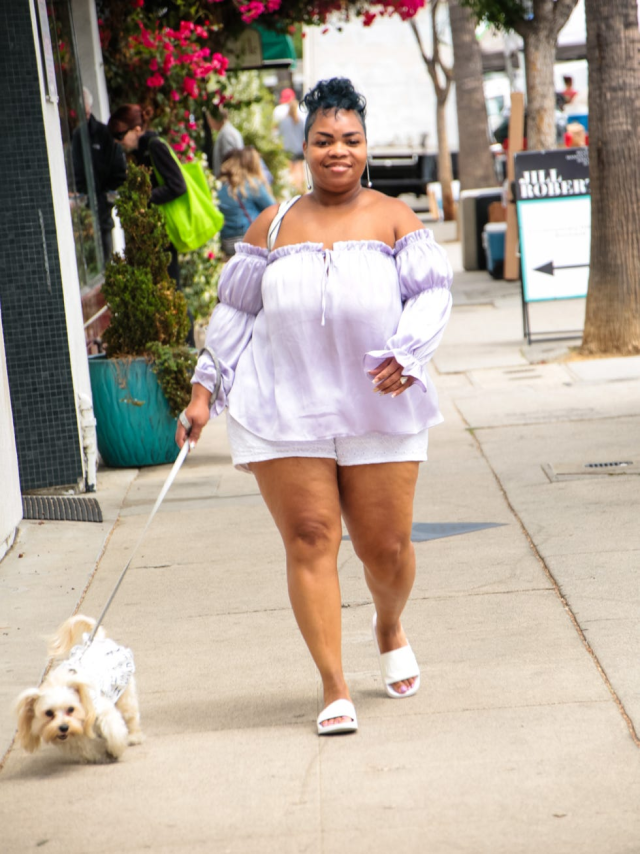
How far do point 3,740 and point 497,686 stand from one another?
60.7 inches

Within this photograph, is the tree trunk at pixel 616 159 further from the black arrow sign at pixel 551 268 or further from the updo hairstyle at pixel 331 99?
the updo hairstyle at pixel 331 99

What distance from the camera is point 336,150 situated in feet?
12.6

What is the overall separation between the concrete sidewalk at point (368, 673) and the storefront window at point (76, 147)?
213cm

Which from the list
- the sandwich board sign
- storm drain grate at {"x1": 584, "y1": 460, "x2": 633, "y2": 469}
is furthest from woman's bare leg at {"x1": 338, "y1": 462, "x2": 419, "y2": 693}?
the sandwich board sign

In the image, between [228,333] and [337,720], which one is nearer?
[337,720]

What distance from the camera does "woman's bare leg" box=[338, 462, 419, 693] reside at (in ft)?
12.7

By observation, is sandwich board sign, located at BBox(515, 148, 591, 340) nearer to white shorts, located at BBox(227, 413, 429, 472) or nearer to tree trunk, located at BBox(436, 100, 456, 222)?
white shorts, located at BBox(227, 413, 429, 472)

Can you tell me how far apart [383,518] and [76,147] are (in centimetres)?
621

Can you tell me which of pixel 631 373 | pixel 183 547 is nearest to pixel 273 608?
pixel 183 547

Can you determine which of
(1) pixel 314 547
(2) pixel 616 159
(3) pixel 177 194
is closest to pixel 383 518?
(1) pixel 314 547

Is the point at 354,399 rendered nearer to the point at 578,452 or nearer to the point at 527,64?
the point at 578,452

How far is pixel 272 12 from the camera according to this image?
38.1 ft

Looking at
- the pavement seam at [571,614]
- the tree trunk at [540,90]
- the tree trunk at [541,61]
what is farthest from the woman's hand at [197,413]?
the tree trunk at [540,90]

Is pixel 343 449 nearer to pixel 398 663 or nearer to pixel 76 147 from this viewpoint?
pixel 398 663
